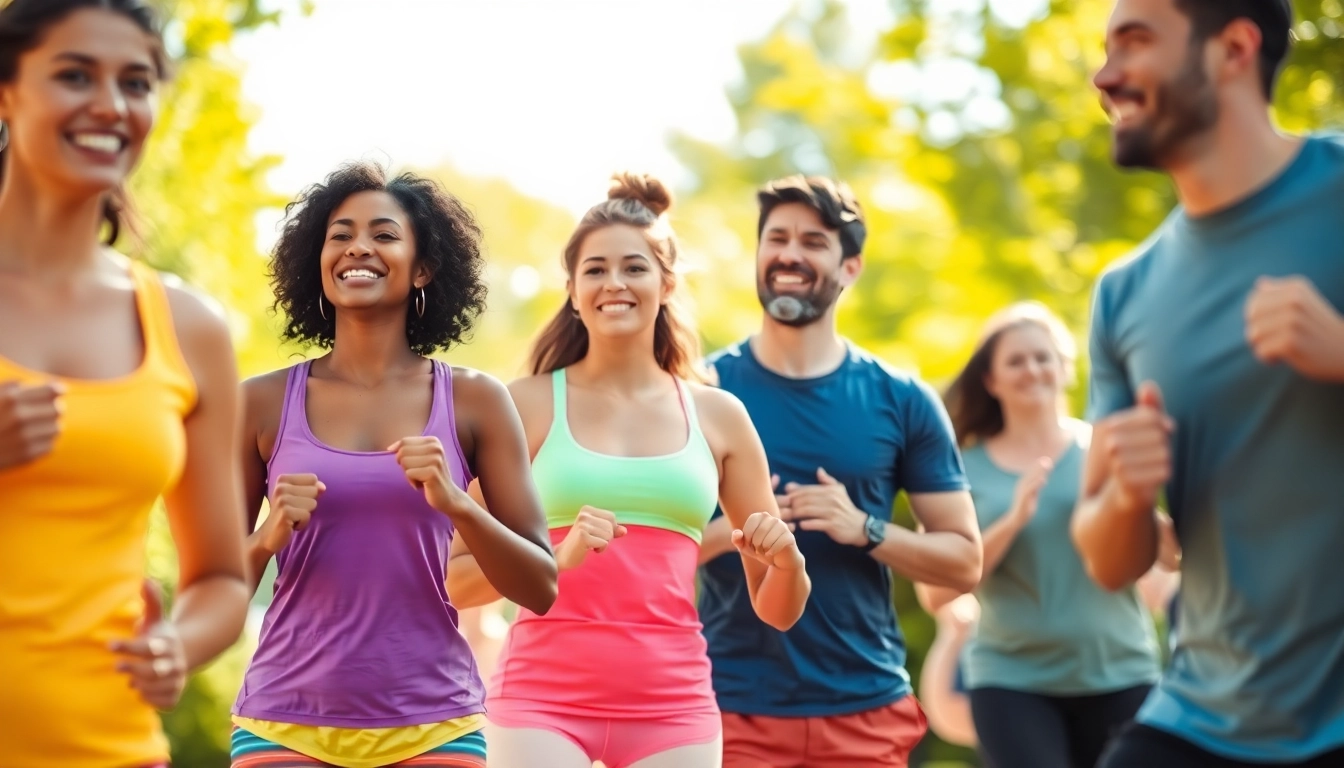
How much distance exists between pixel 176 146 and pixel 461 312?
849 centimetres

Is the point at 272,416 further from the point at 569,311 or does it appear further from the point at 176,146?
the point at 176,146

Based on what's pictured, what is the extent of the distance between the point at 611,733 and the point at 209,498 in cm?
221

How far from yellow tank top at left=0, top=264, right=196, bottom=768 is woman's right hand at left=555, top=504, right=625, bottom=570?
1955mm

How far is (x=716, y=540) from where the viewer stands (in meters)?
6.23

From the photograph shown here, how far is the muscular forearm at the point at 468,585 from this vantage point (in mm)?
5598

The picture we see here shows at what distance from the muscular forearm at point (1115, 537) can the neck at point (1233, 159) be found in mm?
644

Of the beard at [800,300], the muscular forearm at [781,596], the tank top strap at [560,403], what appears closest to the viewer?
the muscular forearm at [781,596]

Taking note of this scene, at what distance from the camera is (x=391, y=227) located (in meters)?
5.09

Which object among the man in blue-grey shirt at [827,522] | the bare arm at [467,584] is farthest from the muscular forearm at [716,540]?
the bare arm at [467,584]

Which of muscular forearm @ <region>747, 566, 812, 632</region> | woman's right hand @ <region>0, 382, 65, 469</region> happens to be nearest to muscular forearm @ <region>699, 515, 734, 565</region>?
muscular forearm @ <region>747, 566, 812, 632</region>

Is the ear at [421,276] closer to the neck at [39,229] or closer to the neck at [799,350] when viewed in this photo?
the neck at [799,350]

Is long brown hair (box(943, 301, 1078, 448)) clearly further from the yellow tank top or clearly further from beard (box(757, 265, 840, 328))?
the yellow tank top

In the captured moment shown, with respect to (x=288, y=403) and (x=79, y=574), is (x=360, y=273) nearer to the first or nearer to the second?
(x=288, y=403)

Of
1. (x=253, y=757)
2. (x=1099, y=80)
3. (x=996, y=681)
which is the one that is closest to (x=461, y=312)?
(x=253, y=757)
